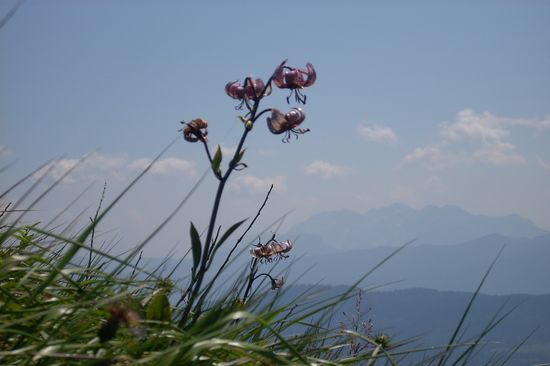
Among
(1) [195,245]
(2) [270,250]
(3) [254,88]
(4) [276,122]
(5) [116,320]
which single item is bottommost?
(5) [116,320]

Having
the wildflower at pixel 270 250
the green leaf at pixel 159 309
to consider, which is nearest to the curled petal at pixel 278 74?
the green leaf at pixel 159 309

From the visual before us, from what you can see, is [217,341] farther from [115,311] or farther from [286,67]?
[286,67]

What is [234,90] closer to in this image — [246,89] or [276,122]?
[246,89]

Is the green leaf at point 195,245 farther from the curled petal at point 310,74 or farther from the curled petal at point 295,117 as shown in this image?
the curled petal at point 310,74

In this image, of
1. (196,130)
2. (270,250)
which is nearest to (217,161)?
(196,130)

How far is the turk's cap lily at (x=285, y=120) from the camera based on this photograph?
246cm

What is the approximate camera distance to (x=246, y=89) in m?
2.49

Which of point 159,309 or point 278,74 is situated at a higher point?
point 278,74

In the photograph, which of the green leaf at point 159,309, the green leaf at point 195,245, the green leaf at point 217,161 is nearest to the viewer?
the green leaf at point 159,309

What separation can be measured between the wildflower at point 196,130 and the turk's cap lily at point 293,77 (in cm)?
35

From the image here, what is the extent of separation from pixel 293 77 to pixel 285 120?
204mm

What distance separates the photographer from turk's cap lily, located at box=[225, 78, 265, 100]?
2.47 metres

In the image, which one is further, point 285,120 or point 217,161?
point 285,120

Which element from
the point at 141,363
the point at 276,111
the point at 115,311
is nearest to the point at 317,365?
the point at 141,363
